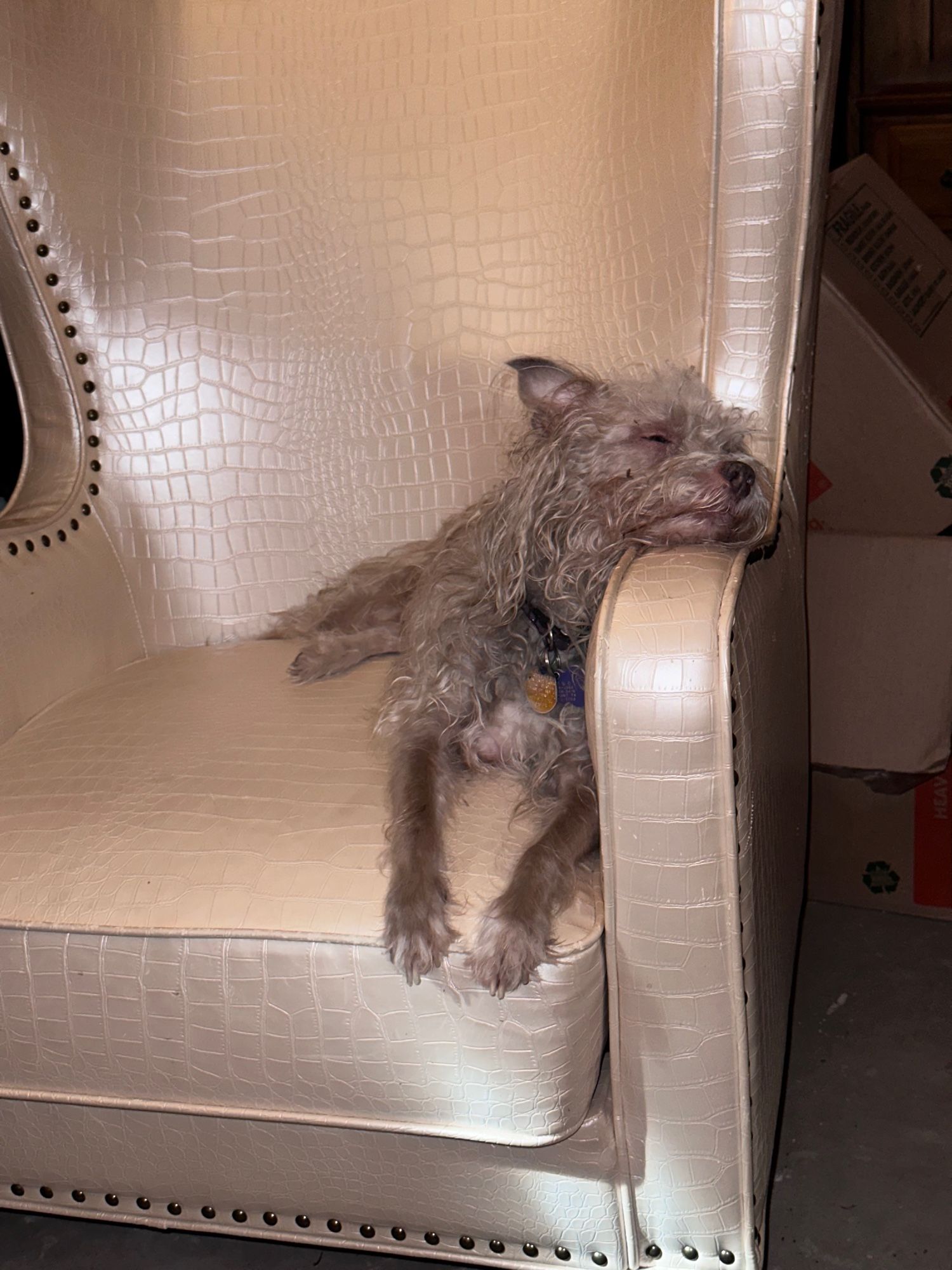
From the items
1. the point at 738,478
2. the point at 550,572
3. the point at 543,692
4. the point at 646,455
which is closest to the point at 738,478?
the point at 738,478

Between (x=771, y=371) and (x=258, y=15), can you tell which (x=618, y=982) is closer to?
(x=771, y=371)

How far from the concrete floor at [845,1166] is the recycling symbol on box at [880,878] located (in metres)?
0.23

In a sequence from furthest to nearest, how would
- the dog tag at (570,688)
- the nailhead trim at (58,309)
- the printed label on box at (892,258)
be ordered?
the printed label on box at (892,258)
the nailhead trim at (58,309)
the dog tag at (570,688)

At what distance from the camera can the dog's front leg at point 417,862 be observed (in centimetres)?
135

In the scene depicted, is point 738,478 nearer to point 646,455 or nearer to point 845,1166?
point 646,455

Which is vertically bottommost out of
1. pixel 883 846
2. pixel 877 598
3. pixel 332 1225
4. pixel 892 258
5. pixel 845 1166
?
pixel 845 1166

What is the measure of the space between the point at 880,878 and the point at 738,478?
4.42ft

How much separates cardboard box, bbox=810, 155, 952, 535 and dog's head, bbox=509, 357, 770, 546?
0.82 m

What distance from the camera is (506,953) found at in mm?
1318

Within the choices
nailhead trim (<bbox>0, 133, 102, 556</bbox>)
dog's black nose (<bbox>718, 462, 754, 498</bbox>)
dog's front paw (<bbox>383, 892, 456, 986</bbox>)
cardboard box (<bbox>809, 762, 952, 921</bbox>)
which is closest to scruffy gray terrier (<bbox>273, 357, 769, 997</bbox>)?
dog's black nose (<bbox>718, 462, 754, 498</bbox>)

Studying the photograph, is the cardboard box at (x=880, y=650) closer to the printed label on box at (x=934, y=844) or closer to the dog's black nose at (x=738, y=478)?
the printed label on box at (x=934, y=844)

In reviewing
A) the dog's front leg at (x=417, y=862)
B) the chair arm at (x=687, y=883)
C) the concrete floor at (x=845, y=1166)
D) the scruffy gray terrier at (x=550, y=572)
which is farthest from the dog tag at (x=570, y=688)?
the concrete floor at (x=845, y=1166)

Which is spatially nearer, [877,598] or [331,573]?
[331,573]

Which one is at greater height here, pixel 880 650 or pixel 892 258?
pixel 892 258
